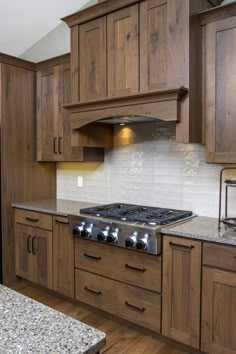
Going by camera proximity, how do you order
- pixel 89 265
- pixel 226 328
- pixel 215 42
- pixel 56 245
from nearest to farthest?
pixel 226 328, pixel 215 42, pixel 89 265, pixel 56 245

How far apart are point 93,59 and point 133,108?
661mm

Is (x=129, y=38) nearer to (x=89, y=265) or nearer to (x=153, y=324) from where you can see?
(x=89, y=265)

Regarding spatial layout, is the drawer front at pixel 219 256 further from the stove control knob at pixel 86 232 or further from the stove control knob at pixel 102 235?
the stove control knob at pixel 86 232

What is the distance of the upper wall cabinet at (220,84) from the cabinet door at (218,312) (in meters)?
0.82

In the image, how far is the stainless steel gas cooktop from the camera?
86.7 inches

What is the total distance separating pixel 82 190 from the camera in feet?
11.7

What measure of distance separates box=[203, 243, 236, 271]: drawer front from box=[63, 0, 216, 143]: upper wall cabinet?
82 centimetres

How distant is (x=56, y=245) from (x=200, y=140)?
1.68 metres

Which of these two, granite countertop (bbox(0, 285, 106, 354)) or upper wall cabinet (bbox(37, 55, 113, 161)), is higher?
upper wall cabinet (bbox(37, 55, 113, 161))

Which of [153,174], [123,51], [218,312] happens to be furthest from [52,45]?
[218,312]

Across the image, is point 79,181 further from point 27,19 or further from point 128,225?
point 27,19

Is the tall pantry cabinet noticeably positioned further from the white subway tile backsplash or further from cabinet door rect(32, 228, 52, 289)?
the white subway tile backsplash

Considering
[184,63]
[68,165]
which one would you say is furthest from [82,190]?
[184,63]

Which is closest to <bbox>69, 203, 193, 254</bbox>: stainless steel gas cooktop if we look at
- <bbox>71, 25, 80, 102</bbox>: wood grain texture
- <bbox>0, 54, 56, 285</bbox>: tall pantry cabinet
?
<bbox>0, 54, 56, 285</bbox>: tall pantry cabinet
